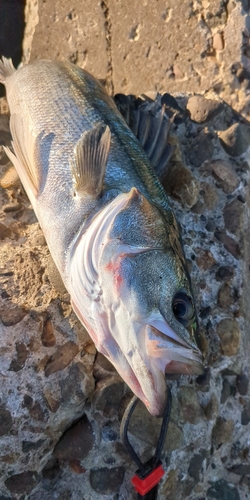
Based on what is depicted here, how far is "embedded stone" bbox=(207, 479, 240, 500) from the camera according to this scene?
7.81ft

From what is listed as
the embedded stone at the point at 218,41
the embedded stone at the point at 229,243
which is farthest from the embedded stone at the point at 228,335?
the embedded stone at the point at 218,41

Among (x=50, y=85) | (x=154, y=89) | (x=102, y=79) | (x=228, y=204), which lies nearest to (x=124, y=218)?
(x=228, y=204)

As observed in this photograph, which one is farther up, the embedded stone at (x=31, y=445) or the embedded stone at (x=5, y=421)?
the embedded stone at (x=5, y=421)

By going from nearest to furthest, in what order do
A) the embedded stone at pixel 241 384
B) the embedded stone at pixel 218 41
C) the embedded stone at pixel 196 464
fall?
the embedded stone at pixel 196 464, the embedded stone at pixel 241 384, the embedded stone at pixel 218 41

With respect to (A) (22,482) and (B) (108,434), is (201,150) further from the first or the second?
(A) (22,482)

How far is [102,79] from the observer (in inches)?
131

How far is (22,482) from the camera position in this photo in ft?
6.75

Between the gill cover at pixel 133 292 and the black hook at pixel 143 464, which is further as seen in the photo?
the black hook at pixel 143 464

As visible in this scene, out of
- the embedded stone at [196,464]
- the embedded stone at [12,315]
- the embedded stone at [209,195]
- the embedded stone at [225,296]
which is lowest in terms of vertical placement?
the embedded stone at [196,464]

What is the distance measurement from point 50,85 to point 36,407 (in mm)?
1820

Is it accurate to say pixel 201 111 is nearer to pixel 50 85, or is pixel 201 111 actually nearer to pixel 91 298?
pixel 50 85

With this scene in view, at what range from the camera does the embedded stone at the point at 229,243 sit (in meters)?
2.65

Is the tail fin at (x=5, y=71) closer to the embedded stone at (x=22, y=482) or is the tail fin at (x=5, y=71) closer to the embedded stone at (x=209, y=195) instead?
the embedded stone at (x=209, y=195)

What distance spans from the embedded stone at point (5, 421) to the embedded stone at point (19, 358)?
7.0 inches
